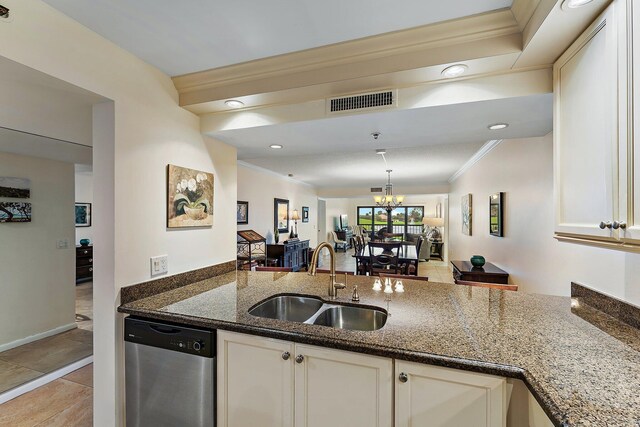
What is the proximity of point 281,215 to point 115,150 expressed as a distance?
5.04 meters

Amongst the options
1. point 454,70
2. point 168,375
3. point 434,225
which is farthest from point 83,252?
point 434,225

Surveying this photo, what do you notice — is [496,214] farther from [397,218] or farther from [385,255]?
[397,218]

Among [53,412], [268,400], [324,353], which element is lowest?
[53,412]

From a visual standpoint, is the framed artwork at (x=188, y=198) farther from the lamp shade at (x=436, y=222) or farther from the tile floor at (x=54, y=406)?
the lamp shade at (x=436, y=222)

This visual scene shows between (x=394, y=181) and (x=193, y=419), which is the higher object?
(x=394, y=181)

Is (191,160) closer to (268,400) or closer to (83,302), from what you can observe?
(268,400)

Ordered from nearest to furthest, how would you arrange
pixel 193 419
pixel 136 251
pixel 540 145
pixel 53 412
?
pixel 193 419 → pixel 136 251 → pixel 53 412 → pixel 540 145

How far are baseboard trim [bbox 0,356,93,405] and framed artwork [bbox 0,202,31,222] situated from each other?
1.75 metres

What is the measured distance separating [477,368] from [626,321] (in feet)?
3.08

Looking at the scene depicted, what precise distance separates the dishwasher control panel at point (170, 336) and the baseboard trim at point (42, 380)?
5.68 feet

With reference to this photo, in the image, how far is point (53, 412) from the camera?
2088 millimetres

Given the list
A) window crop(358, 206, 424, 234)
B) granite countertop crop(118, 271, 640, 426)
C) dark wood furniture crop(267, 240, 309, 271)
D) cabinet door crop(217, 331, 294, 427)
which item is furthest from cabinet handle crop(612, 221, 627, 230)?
window crop(358, 206, 424, 234)

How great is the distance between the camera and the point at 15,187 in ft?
9.86

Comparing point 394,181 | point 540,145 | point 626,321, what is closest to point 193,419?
point 626,321
